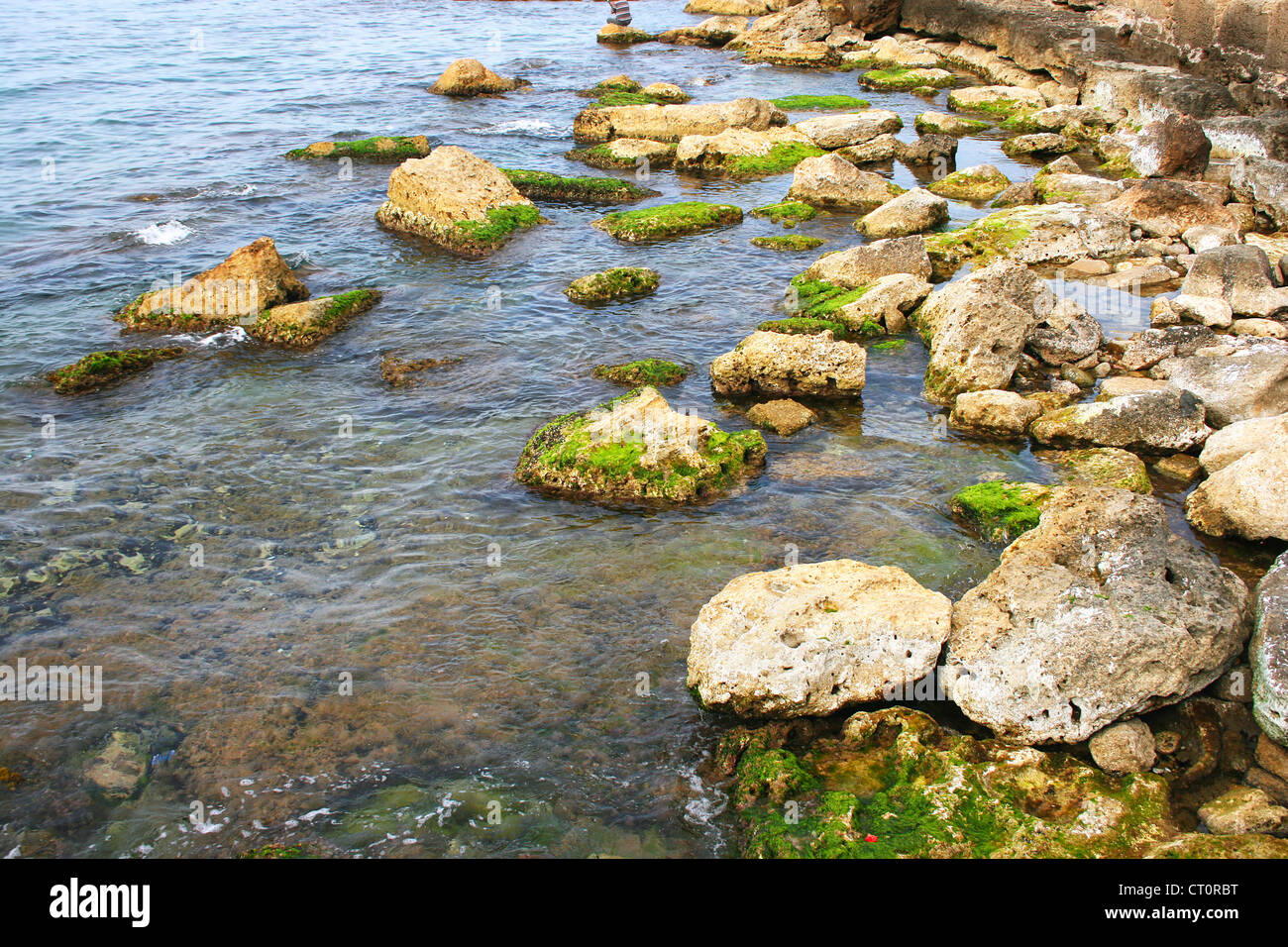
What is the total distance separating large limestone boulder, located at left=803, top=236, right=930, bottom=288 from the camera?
18.1 m

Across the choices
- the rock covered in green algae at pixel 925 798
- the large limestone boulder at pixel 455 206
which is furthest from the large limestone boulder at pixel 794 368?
the large limestone boulder at pixel 455 206

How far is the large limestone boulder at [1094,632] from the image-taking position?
7.89 meters

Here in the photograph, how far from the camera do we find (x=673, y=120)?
98.2 feet

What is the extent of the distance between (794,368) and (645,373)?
2531 millimetres

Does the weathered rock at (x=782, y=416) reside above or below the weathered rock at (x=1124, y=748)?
above

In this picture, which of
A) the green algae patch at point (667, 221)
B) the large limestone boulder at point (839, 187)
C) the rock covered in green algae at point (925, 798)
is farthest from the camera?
the large limestone boulder at point (839, 187)

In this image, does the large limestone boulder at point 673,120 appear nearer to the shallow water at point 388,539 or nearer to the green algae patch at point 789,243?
the shallow water at point 388,539

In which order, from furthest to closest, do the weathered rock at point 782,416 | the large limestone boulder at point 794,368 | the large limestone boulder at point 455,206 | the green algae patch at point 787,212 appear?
the green algae patch at point 787,212 < the large limestone boulder at point 455,206 < the large limestone boulder at point 794,368 < the weathered rock at point 782,416

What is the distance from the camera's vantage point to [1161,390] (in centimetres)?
1320

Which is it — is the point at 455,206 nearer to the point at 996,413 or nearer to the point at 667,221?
the point at 667,221

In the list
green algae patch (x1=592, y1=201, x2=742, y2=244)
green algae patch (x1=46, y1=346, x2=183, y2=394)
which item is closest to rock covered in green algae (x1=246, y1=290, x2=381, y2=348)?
green algae patch (x1=46, y1=346, x2=183, y2=394)

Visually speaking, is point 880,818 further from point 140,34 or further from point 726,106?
point 140,34

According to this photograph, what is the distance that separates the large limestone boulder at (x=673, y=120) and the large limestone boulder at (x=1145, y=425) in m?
20.2
